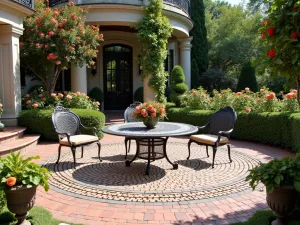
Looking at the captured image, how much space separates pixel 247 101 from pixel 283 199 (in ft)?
19.6

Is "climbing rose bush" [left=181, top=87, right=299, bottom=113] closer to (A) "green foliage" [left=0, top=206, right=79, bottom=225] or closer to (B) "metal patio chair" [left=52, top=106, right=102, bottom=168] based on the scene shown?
(B) "metal patio chair" [left=52, top=106, right=102, bottom=168]

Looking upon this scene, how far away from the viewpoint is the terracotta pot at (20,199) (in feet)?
9.12

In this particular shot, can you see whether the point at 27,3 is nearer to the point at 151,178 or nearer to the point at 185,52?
the point at 151,178

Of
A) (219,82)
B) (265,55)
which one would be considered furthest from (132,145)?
(219,82)

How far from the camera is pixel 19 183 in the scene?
2.84 metres

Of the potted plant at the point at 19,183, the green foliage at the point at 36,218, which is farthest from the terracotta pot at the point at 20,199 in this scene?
the green foliage at the point at 36,218

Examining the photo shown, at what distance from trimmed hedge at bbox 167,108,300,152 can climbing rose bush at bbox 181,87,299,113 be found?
39 cm

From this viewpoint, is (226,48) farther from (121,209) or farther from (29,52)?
(121,209)

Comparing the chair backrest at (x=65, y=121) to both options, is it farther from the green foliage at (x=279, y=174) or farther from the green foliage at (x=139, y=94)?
the green foliage at (x=139, y=94)

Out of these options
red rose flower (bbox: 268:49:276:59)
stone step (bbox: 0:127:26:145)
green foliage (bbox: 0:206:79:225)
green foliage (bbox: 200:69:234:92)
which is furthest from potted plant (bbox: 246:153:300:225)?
green foliage (bbox: 200:69:234:92)

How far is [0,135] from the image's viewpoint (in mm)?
6695

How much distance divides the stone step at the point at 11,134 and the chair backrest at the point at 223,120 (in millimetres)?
4650

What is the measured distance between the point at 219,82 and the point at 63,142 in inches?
554

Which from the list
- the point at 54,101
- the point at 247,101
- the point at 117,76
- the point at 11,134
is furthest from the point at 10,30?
the point at 117,76
